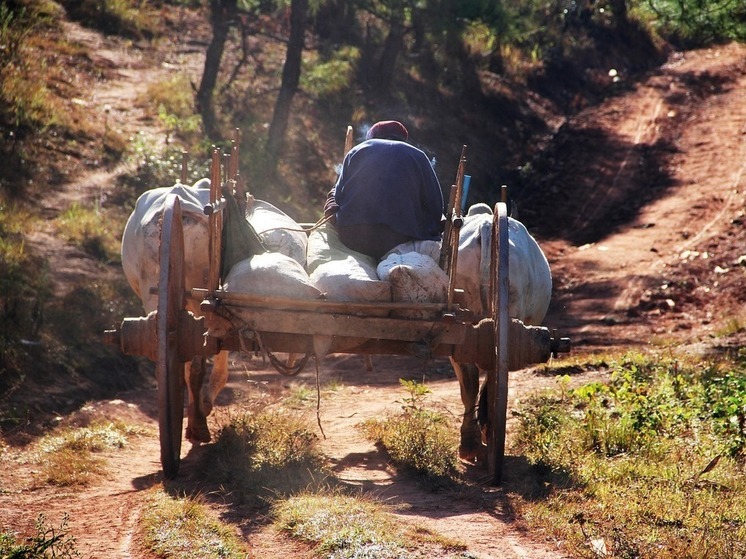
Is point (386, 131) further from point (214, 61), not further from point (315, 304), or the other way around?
point (214, 61)

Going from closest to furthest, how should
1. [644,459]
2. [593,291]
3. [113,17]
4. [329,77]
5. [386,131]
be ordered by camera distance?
[644,459], [386,131], [593,291], [329,77], [113,17]

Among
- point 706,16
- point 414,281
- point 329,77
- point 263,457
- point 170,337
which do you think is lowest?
point 263,457

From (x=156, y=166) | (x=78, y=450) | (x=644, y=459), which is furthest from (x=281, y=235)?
(x=156, y=166)

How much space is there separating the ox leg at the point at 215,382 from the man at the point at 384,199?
4.82 ft

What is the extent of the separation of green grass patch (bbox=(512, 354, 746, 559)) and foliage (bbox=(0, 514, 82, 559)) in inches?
78.5

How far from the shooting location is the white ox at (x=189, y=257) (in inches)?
253

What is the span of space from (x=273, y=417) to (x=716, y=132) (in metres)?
13.7

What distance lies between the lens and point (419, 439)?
6.05 m

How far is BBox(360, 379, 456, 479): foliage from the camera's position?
5.73 metres

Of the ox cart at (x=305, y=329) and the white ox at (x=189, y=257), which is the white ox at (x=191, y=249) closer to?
the white ox at (x=189, y=257)

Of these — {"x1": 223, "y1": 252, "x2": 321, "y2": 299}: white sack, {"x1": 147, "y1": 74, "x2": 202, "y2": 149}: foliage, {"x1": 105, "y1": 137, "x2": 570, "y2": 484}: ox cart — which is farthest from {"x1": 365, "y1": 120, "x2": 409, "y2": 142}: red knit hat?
{"x1": 147, "y1": 74, "x2": 202, "y2": 149}: foliage

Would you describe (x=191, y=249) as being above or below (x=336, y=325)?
above

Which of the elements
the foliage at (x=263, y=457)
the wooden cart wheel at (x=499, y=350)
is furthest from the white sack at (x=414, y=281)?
the foliage at (x=263, y=457)

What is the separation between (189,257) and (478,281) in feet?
5.87
